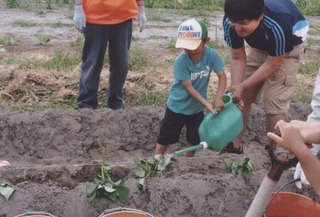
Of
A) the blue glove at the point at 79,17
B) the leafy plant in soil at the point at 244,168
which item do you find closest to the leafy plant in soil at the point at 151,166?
the leafy plant in soil at the point at 244,168

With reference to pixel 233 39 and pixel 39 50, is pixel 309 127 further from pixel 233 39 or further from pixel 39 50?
pixel 39 50

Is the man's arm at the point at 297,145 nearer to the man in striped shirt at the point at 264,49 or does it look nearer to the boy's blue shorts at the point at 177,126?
the man in striped shirt at the point at 264,49

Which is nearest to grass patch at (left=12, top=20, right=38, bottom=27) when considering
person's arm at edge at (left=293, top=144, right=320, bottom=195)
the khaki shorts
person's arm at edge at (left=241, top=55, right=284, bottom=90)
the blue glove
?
A: the blue glove

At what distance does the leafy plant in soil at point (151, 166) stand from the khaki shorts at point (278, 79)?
955mm

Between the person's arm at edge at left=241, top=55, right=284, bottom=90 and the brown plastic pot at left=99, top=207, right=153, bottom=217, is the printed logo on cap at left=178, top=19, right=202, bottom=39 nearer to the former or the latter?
the person's arm at edge at left=241, top=55, right=284, bottom=90

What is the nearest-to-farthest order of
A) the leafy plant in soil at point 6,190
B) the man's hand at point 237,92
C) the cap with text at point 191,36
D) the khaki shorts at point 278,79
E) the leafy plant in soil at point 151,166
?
1. the leafy plant in soil at point 6,190
2. the leafy plant in soil at point 151,166
3. the cap with text at point 191,36
4. the man's hand at point 237,92
5. the khaki shorts at point 278,79

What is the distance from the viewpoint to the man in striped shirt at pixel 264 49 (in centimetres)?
343

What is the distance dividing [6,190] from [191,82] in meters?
1.40

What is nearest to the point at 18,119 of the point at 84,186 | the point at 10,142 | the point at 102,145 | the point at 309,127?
the point at 10,142

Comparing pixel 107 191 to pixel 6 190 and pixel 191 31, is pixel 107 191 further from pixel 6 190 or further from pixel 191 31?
pixel 191 31

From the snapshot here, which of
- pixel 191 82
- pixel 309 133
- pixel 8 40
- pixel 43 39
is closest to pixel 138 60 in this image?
pixel 43 39

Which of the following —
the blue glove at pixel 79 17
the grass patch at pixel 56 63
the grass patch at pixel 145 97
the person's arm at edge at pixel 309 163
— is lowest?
the grass patch at pixel 56 63

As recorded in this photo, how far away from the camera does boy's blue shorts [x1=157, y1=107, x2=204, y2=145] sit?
13.0 feet

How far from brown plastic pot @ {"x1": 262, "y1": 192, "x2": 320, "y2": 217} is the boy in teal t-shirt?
2.89 ft
